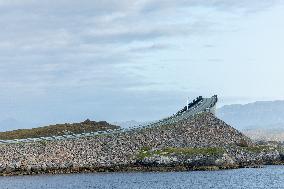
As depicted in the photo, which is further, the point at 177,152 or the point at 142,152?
the point at 142,152

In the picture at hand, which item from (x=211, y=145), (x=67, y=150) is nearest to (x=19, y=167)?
(x=67, y=150)

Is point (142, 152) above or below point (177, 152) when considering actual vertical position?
above

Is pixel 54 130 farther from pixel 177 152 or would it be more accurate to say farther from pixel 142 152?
pixel 177 152

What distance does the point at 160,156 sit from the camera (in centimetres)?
12369

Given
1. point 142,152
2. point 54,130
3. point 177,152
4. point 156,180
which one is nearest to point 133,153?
point 142,152

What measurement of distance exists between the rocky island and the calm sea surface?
6019 mm

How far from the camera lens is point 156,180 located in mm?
105562

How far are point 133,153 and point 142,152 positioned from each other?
5.69ft

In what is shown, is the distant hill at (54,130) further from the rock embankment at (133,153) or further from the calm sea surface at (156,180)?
the calm sea surface at (156,180)

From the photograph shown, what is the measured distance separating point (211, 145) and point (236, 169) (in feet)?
33.8

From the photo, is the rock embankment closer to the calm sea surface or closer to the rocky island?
the rocky island

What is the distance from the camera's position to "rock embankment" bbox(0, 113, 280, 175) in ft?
399

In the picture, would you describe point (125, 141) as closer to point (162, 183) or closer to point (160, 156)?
point (160, 156)

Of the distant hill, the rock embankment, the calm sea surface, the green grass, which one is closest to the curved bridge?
the rock embankment
